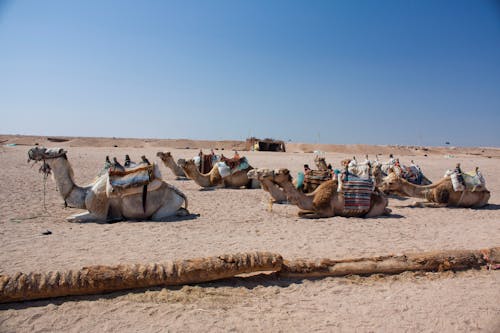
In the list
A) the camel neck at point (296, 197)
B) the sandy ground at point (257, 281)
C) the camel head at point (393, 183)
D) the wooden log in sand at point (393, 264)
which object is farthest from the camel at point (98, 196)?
the camel head at point (393, 183)

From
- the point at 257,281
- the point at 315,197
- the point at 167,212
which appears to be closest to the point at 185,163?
the point at 167,212

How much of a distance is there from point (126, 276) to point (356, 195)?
5.88 metres

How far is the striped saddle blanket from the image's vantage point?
837cm

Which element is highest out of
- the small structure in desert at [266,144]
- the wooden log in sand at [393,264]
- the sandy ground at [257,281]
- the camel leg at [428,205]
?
the small structure in desert at [266,144]

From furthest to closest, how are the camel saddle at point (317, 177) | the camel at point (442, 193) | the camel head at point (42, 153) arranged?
the camel at point (442, 193) < the camel saddle at point (317, 177) < the camel head at point (42, 153)

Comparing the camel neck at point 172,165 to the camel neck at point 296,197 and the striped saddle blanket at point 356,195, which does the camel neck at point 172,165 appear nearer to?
the camel neck at point 296,197

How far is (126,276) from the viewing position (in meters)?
3.92

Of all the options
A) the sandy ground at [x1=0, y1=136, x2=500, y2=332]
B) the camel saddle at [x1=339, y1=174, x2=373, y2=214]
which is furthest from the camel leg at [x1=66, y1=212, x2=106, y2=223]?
the camel saddle at [x1=339, y1=174, x2=373, y2=214]

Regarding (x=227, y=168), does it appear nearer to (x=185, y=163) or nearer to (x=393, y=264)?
(x=185, y=163)

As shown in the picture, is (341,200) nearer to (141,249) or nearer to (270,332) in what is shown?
(141,249)

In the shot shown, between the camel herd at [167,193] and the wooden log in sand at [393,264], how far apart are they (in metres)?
3.31

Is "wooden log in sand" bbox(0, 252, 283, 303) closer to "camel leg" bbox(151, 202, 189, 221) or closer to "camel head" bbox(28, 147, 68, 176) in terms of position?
"camel leg" bbox(151, 202, 189, 221)

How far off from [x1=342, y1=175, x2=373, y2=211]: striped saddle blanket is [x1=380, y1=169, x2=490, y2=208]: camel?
5.68ft

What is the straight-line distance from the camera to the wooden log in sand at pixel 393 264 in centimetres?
459
